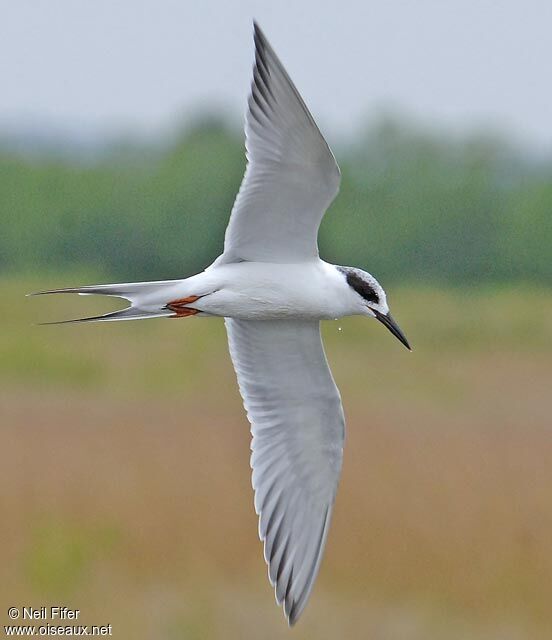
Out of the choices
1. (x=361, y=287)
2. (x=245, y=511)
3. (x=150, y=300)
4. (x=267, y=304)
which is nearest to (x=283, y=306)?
(x=267, y=304)

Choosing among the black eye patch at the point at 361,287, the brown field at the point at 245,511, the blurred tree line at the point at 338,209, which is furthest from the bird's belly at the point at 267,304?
the blurred tree line at the point at 338,209

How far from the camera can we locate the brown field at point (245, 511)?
364 inches

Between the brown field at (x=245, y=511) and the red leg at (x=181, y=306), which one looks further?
the brown field at (x=245, y=511)

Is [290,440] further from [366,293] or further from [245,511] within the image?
[245,511]

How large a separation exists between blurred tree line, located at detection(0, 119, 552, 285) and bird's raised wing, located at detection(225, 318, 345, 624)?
39.6ft

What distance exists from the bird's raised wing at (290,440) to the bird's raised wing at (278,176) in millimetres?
536

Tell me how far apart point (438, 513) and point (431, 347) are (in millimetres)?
9020

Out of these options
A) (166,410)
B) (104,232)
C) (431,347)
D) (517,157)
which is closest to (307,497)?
(166,410)

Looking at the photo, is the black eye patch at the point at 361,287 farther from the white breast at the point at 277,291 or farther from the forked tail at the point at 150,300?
the forked tail at the point at 150,300

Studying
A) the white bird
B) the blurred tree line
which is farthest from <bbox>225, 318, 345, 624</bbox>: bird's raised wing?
the blurred tree line

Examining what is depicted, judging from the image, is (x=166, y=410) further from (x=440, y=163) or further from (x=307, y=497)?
(x=440, y=163)

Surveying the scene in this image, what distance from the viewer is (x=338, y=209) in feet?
80.6

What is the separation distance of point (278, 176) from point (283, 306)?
0.57 metres

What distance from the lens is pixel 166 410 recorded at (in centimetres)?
1450
